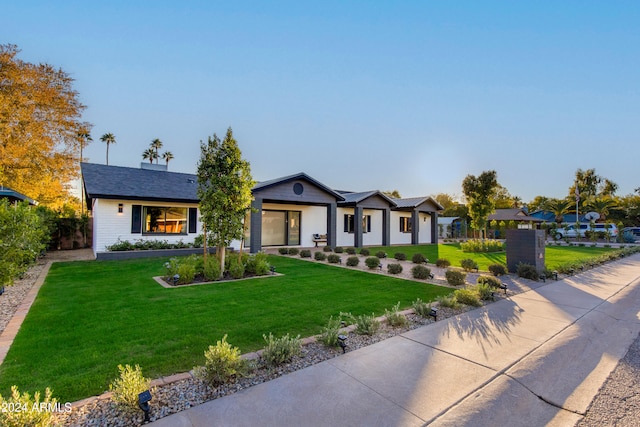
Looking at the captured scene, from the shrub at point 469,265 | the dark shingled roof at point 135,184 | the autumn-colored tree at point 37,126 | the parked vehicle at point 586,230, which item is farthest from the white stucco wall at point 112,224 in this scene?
the parked vehicle at point 586,230

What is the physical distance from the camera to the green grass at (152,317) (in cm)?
326

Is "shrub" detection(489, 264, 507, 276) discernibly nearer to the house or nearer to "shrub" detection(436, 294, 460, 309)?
"shrub" detection(436, 294, 460, 309)

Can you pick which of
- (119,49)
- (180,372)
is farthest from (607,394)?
(119,49)

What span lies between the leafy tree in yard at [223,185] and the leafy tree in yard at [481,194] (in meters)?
15.8

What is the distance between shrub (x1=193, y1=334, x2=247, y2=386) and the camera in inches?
114

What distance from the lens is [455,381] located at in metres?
3.06

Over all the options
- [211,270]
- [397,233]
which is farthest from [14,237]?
[397,233]

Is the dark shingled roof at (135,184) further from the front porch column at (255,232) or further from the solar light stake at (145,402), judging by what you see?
the solar light stake at (145,402)

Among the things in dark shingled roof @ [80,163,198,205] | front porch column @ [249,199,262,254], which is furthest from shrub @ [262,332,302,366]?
front porch column @ [249,199,262,254]

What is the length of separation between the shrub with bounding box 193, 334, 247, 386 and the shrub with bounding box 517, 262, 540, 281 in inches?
360

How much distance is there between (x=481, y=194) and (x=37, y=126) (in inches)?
1160

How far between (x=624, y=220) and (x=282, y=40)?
47693mm

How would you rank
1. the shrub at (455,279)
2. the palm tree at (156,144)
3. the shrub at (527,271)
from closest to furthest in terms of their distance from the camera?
the shrub at (455,279), the shrub at (527,271), the palm tree at (156,144)

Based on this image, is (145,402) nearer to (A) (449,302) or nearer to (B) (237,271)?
(A) (449,302)
